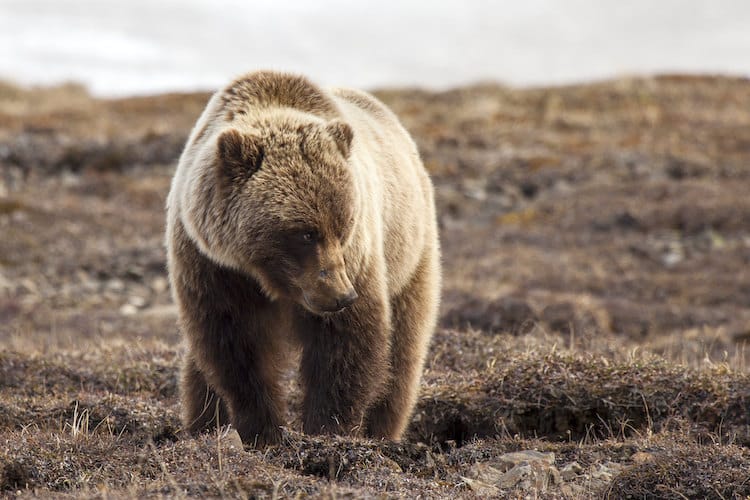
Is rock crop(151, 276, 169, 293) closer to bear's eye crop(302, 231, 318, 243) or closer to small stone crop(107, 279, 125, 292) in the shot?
small stone crop(107, 279, 125, 292)

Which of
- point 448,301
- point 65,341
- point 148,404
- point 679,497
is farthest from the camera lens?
point 448,301

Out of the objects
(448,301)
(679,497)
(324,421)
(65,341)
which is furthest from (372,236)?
(448,301)

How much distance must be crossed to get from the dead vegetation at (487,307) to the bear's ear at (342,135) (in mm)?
1530

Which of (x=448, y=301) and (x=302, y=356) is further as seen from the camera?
(x=448, y=301)

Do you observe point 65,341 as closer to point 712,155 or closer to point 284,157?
point 284,157

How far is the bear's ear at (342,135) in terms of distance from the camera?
465 centimetres

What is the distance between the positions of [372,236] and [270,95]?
1.08 m

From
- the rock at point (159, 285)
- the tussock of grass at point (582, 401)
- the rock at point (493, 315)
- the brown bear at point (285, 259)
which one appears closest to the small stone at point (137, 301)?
the rock at point (159, 285)

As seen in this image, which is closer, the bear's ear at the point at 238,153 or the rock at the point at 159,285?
the bear's ear at the point at 238,153

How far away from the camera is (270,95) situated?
5215mm

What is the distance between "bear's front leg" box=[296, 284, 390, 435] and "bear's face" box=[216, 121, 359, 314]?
33 cm

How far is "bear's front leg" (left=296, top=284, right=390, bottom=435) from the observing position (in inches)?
190

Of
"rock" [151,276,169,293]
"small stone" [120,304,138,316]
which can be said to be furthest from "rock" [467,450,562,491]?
"rock" [151,276,169,293]

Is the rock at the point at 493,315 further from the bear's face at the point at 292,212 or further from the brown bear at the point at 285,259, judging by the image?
the bear's face at the point at 292,212
